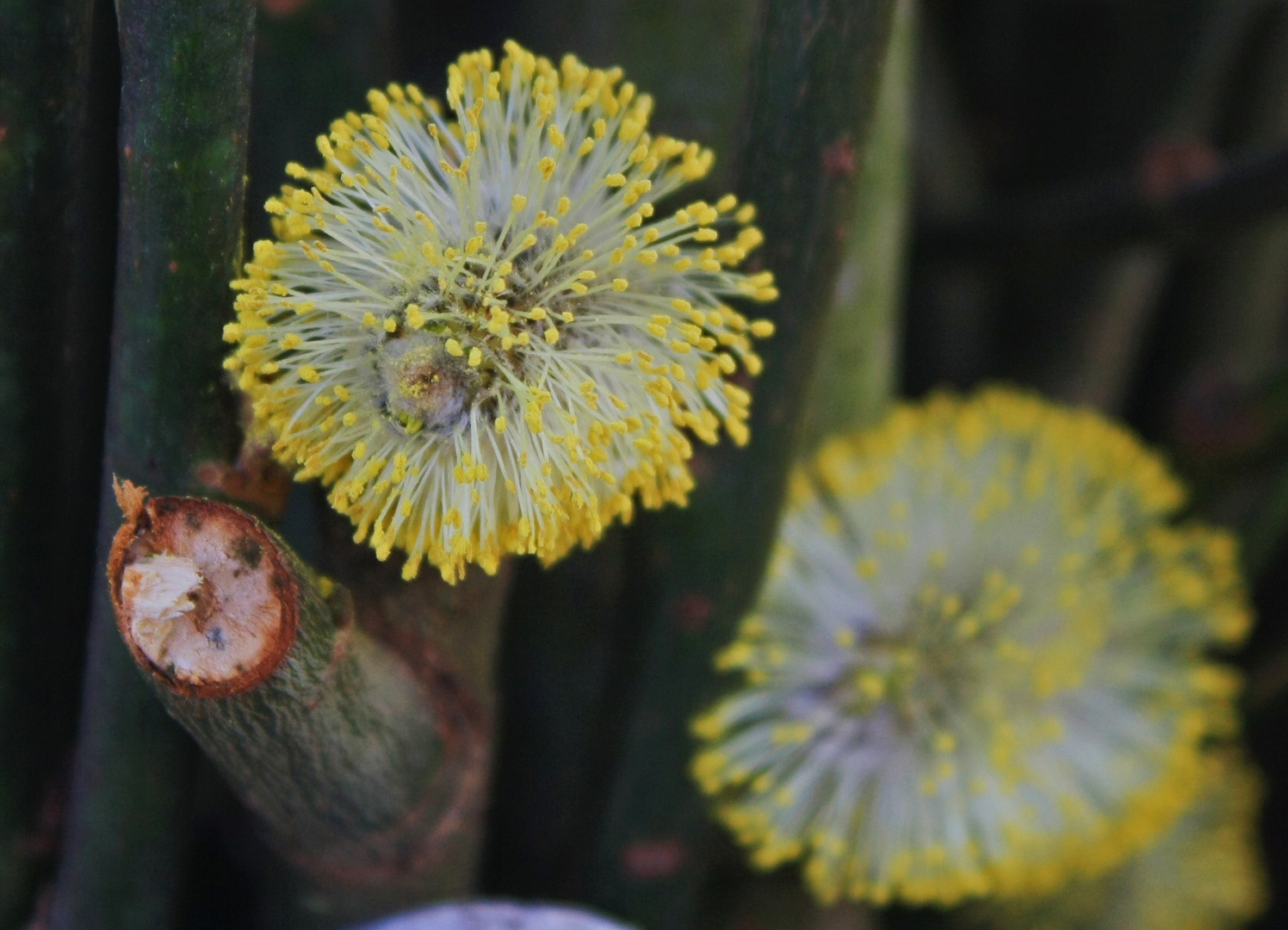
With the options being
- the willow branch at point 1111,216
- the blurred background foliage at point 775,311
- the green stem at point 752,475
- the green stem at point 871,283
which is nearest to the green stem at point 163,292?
the blurred background foliage at point 775,311

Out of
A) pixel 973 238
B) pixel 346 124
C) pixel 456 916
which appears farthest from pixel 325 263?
pixel 973 238

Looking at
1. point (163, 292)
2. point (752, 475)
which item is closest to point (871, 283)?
point (752, 475)

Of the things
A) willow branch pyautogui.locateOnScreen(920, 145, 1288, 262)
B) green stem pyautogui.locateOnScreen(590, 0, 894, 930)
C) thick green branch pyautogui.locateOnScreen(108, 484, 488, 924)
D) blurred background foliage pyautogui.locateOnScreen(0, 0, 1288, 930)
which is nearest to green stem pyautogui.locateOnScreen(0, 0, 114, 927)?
blurred background foliage pyautogui.locateOnScreen(0, 0, 1288, 930)

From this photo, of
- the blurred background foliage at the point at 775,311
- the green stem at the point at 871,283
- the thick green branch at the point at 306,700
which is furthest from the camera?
the green stem at the point at 871,283

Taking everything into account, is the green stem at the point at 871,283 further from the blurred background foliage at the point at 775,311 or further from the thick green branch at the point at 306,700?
the thick green branch at the point at 306,700

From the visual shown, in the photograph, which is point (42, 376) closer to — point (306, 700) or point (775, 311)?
point (306, 700)

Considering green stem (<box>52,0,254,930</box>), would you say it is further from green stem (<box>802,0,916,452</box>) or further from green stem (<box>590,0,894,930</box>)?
green stem (<box>802,0,916,452</box>)
